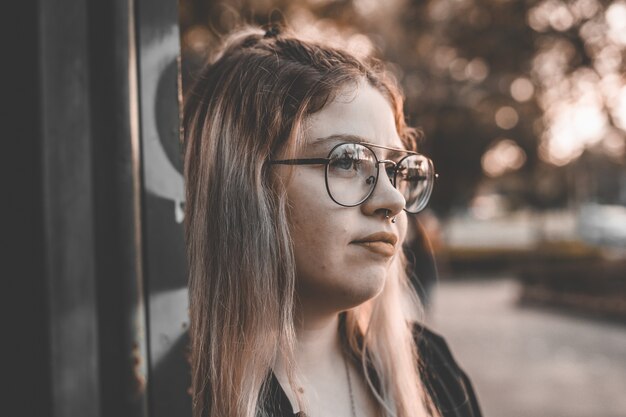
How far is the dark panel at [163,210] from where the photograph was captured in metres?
0.65

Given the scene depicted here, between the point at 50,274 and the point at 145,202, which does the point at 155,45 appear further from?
the point at 50,274

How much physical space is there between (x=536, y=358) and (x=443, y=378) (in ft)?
21.0

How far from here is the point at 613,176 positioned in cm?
3653

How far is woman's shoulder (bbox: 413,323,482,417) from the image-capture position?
158 centimetres

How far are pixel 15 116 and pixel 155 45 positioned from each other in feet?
0.64

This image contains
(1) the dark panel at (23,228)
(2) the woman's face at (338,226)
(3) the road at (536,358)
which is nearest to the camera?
(1) the dark panel at (23,228)

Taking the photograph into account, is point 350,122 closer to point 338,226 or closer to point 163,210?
point 338,226

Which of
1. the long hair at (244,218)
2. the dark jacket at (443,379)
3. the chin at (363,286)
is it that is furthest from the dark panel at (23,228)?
the dark jacket at (443,379)

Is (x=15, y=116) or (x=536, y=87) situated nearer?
(x=15, y=116)

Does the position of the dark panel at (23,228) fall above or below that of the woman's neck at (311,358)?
above

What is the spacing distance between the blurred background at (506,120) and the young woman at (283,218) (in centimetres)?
35

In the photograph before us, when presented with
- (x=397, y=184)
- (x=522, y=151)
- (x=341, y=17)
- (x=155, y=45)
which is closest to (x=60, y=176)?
(x=155, y=45)

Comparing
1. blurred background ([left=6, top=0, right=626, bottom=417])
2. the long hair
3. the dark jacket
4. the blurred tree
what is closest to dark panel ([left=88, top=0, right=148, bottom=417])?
blurred background ([left=6, top=0, right=626, bottom=417])

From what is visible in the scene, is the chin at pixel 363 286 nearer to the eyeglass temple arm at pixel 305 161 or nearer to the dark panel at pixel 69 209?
the eyeglass temple arm at pixel 305 161
